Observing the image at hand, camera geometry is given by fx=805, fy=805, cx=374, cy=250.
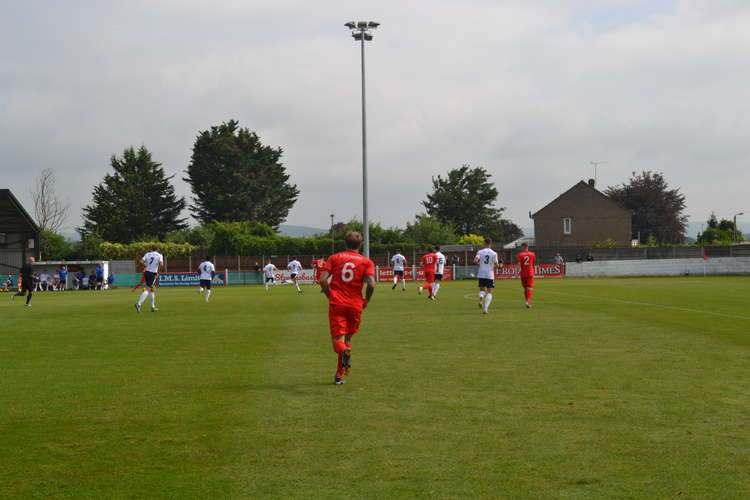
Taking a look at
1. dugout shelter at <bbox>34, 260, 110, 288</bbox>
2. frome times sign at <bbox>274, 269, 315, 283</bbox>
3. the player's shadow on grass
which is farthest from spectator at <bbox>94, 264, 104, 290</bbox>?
the player's shadow on grass

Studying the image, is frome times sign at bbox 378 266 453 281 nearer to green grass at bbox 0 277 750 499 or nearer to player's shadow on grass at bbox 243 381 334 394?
green grass at bbox 0 277 750 499

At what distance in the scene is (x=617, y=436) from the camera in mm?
6691

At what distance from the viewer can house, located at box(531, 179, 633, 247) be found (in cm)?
8812

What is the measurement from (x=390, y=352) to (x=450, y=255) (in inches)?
2188

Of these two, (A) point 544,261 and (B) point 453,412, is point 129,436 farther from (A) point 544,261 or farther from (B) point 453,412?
(A) point 544,261

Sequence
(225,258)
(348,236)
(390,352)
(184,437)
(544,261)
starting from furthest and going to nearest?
1. (544,261)
2. (225,258)
3. (390,352)
4. (348,236)
5. (184,437)

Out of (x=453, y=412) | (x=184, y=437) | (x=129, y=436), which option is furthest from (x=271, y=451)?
(x=453, y=412)

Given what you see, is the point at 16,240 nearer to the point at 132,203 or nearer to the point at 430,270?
the point at 132,203

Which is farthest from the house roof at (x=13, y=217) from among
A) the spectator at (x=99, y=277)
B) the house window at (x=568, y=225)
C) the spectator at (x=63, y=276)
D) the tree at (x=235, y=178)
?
the house window at (x=568, y=225)

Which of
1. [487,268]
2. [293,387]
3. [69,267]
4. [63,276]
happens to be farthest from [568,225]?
[293,387]

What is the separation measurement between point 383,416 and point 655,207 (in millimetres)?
97128

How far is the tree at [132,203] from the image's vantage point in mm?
89312

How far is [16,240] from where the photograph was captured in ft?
195

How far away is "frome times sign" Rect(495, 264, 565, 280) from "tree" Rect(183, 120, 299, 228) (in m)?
40.8
